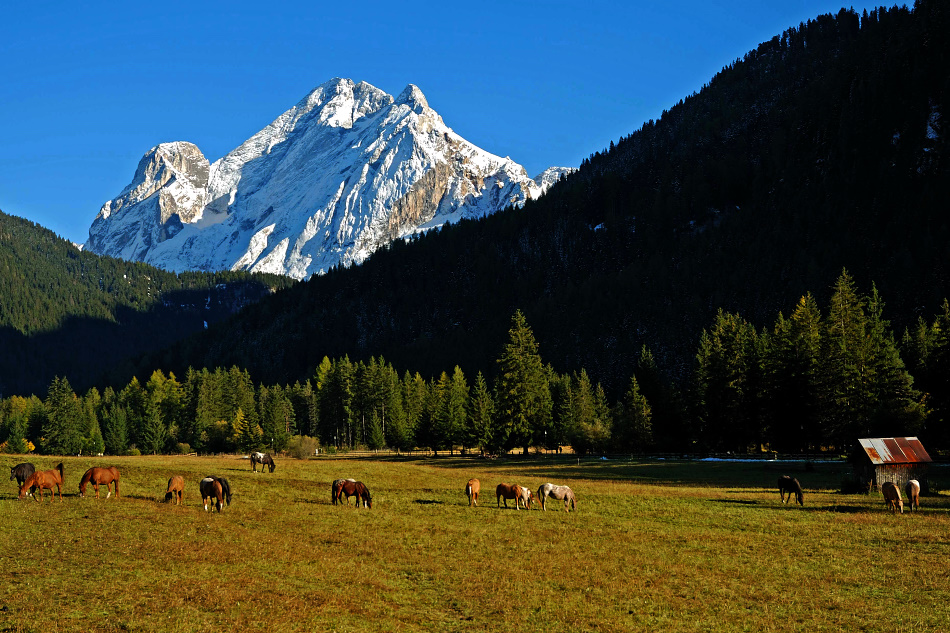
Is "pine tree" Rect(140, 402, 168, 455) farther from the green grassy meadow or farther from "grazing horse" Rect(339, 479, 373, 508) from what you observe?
"grazing horse" Rect(339, 479, 373, 508)

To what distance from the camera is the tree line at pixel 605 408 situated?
2832 inches

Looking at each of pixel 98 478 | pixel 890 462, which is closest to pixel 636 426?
pixel 890 462

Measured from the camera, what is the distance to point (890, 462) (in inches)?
1967

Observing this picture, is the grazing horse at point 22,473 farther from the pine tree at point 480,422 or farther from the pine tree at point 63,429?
the pine tree at point 63,429

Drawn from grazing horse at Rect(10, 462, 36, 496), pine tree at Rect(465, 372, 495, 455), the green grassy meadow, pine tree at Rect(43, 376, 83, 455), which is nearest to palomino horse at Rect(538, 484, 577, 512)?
the green grassy meadow

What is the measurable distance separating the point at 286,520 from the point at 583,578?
16191 millimetres

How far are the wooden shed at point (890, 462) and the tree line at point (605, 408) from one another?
10.5 m

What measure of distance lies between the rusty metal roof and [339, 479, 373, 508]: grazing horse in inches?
1335

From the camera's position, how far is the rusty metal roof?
5016 centimetres

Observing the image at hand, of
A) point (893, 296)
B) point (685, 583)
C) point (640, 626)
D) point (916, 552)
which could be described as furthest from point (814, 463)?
point (893, 296)

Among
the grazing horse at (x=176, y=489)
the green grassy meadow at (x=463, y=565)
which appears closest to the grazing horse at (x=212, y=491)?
the green grassy meadow at (x=463, y=565)

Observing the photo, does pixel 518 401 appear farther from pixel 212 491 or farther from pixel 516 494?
pixel 212 491

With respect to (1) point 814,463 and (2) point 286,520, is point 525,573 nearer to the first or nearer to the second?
(2) point 286,520

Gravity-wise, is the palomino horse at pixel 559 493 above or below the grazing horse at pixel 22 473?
below
